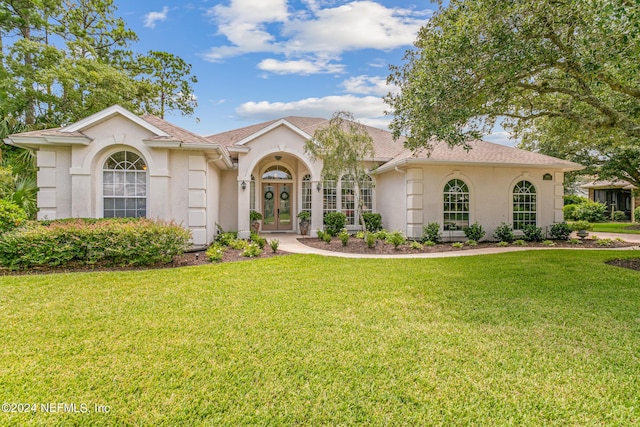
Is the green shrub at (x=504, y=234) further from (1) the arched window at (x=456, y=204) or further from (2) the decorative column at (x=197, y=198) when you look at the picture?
(2) the decorative column at (x=197, y=198)

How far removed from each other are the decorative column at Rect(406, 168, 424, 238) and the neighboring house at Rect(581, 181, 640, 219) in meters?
27.4

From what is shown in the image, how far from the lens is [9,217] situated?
839 cm

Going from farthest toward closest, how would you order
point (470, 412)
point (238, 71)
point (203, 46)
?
1. point (238, 71)
2. point (203, 46)
3. point (470, 412)

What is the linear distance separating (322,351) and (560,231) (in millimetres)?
15154

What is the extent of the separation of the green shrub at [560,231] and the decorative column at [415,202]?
644 centimetres

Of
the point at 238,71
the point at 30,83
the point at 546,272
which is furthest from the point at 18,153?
the point at 546,272

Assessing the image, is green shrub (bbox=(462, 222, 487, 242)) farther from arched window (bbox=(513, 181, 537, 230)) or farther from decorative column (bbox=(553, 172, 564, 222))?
decorative column (bbox=(553, 172, 564, 222))

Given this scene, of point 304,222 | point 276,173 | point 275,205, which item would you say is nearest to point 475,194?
point 304,222

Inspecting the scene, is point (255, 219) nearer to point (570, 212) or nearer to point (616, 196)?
point (570, 212)

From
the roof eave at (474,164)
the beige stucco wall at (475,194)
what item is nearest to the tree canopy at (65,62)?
the roof eave at (474,164)

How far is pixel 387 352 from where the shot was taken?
389cm

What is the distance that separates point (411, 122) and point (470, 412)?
6.81 m

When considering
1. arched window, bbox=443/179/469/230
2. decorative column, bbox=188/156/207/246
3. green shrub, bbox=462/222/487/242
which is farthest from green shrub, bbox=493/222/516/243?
decorative column, bbox=188/156/207/246

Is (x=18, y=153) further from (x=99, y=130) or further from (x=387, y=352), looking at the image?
(x=387, y=352)
